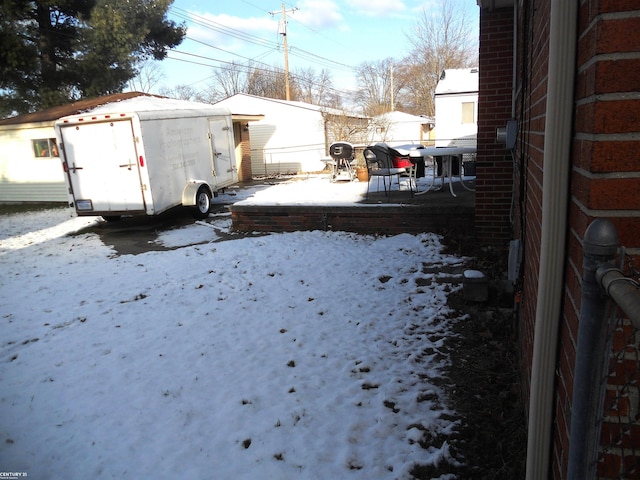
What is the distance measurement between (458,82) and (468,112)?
2537mm

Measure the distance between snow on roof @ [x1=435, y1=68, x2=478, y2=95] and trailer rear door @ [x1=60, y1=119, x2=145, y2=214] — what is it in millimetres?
16442

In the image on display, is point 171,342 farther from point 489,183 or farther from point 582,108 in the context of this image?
point 489,183

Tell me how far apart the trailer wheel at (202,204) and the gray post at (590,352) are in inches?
397

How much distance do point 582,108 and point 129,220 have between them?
1135 centimetres

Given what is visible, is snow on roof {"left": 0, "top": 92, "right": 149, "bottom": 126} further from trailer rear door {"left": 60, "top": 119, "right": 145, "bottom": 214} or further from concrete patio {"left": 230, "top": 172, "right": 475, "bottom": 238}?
concrete patio {"left": 230, "top": 172, "right": 475, "bottom": 238}

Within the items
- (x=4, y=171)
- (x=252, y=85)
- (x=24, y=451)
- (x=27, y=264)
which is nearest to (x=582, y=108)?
(x=24, y=451)

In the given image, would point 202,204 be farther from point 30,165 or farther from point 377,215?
point 30,165

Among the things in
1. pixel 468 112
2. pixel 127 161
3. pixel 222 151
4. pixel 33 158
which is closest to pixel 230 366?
pixel 127 161

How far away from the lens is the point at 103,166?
30.5 ft

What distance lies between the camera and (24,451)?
2895 millimetres

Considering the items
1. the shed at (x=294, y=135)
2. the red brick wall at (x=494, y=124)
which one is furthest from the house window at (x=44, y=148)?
the red brick wall at (x=494, y=124)

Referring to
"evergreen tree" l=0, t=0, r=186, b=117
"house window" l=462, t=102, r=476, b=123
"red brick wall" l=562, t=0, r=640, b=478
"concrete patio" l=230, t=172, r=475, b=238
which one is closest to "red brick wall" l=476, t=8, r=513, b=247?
"concrete patio" l=230, t=172, r=475, b=238

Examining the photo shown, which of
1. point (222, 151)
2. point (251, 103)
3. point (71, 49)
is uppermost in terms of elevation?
point (71, 49)

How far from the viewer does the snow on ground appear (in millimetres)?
2749
